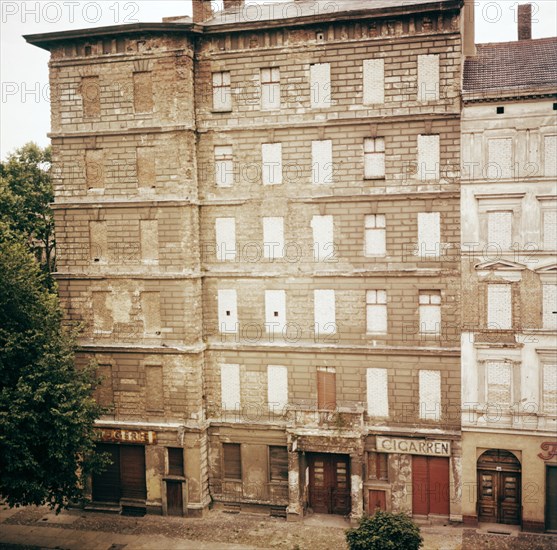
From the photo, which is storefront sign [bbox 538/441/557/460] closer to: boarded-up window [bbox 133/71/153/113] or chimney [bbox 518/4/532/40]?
chimney [bbox 518/4/532/40]

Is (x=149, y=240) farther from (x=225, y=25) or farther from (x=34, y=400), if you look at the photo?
(x=225, y=25)

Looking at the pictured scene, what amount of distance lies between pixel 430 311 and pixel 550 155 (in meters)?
7.66

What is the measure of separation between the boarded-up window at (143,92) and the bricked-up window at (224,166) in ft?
11.3

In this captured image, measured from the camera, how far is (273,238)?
26328 millimetres

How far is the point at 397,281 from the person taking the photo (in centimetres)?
2530

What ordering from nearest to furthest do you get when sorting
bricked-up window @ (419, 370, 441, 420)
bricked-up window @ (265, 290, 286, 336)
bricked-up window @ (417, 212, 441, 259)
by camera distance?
bricked-up window @ (417, 212, 441, 259), bricked-up window @ (419, 370, 441, 420), bricked-up window @ (265, 290, 286, 336)

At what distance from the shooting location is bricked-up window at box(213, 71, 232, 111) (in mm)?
26312

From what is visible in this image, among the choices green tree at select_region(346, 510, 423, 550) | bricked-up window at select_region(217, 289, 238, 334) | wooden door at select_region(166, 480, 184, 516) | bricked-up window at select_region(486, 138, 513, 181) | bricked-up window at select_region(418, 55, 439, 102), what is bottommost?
wooden door at select_region(166, 480, 184, 516)

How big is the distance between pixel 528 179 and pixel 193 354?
1545 centimetres

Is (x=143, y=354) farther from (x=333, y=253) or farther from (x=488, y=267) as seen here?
(x=488, y=267)

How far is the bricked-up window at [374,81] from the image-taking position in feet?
81.9

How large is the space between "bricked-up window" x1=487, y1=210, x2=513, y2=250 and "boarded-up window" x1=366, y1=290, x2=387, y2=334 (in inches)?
189

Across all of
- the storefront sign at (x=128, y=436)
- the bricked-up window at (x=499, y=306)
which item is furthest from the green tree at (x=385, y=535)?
the storefront sign at (x=128, y=436)

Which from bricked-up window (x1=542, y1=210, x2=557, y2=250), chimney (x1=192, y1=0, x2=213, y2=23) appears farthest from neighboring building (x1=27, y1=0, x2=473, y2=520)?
bricked-up window (x1=542, y1=210, x2=557, y2=250)
